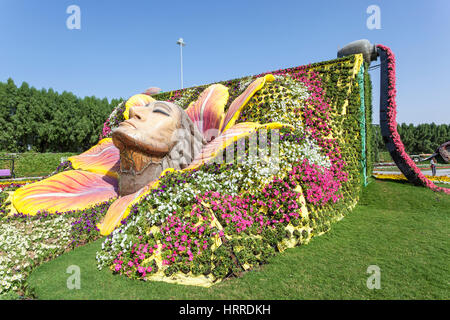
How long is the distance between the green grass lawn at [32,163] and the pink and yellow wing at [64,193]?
17048 millimetres

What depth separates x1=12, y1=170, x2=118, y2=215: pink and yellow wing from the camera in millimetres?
4949

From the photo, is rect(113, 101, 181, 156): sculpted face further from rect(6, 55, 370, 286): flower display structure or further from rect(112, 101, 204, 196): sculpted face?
rect(6, 55, 370, 286): flower display structure

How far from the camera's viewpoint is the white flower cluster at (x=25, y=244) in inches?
115

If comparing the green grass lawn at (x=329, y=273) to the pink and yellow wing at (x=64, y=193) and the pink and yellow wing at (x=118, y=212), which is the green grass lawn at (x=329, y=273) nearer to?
the pink and yellow wing at (x=118, y=212)

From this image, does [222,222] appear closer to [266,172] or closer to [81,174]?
[266,172]

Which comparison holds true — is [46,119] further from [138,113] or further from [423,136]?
[423,136]

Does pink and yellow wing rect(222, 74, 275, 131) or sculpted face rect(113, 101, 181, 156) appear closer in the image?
sculpted face rect(113, 101, 181, 156)

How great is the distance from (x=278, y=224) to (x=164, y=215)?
170 cm

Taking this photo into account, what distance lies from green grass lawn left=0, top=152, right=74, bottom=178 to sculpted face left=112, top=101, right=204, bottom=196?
1861 cm

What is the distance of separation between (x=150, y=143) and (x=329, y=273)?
3595 mm

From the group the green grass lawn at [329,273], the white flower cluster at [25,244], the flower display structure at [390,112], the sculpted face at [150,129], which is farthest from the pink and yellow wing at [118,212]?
the flower display structure at [390,112]

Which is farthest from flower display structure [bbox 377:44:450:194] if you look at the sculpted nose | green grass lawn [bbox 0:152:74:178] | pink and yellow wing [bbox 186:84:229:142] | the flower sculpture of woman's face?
green grass lawn [bbox 0:152:74:178]

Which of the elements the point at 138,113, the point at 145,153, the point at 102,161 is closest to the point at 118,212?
the point at 145,153
